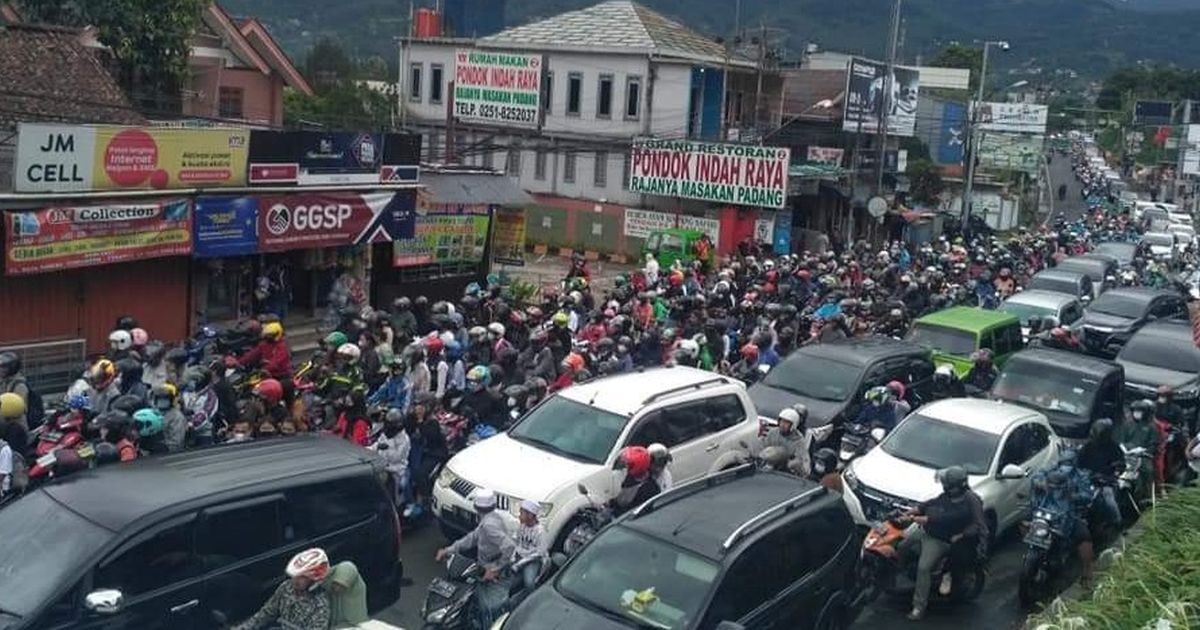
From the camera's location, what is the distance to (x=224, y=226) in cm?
1864

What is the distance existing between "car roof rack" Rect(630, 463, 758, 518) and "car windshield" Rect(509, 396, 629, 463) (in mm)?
2201

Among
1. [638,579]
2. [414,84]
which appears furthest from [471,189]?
[414,84]

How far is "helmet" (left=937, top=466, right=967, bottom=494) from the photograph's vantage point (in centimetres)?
1048

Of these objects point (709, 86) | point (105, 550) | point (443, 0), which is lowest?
point (105, 550)

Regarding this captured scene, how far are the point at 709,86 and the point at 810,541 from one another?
31.1m

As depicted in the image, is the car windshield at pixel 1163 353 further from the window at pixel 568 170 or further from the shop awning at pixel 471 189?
the window at pixel 568 170

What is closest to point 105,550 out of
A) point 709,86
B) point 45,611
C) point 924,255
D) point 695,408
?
point 45,611

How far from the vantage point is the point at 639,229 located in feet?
120

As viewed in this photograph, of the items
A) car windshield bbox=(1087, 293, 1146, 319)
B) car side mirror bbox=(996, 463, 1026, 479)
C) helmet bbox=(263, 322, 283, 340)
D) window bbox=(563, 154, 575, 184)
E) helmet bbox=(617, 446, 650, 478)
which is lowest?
car side mirror bbox=(996, 463, 1026, 479)

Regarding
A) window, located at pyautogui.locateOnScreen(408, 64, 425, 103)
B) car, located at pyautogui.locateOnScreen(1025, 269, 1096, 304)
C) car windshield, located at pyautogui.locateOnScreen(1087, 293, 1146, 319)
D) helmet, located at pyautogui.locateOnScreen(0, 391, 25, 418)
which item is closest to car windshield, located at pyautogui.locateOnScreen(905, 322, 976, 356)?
car windshield, located at pyautogui.locateOnScreen(1087, 293, 1146, 319)

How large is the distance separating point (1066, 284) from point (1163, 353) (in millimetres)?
7122

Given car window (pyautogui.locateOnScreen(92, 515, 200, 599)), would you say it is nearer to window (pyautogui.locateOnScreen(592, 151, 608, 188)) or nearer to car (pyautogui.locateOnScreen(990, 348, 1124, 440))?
car (pyautogui.locateOnScreen(990, 348, 1124, 440))

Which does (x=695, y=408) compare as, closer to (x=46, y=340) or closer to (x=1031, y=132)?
(x=46, y=340)

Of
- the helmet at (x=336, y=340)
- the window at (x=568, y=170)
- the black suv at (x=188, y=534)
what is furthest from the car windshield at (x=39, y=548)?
the window at (x=568, y=170)
